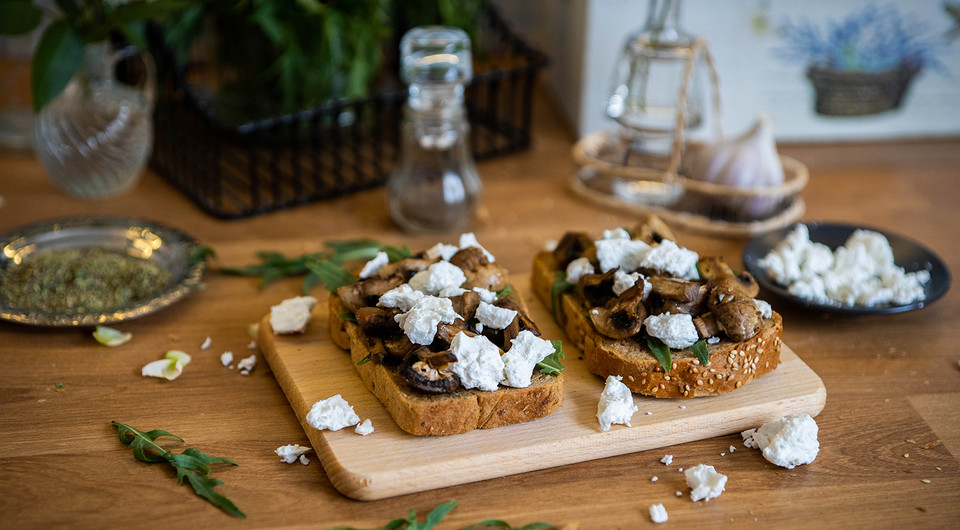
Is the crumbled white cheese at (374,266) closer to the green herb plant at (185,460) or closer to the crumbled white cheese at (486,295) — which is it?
the crumbled white cheese at (486,295)

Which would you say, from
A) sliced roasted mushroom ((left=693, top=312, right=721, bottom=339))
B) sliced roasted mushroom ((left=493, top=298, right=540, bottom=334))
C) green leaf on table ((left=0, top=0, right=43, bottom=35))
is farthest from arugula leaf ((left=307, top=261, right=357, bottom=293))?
green leaf on table ((left=0, top=0, right=43, bottom=35))

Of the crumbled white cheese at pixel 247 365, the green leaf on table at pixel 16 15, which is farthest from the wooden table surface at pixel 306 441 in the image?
the green leaf on table at pixel 16 15

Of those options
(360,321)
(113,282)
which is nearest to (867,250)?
(360,321)

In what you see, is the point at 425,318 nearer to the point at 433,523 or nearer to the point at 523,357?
the point at 523,357

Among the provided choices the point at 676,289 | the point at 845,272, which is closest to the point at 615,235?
the point at 676,289

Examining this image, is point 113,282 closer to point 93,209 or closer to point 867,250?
point 93,209

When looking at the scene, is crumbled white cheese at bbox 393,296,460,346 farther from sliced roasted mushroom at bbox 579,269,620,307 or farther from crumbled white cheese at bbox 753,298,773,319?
crumbled white cheese at bbox 753,298,773,319
